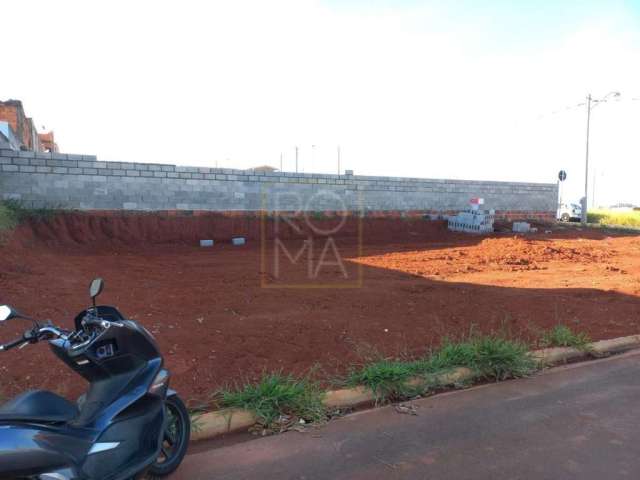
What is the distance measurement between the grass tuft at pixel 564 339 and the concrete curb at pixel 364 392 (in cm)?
7

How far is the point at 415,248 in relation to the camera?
13562mm

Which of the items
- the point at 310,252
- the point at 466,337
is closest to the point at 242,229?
the point at 310,252

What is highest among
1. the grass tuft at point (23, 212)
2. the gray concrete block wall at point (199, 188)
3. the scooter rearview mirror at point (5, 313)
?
the gray concrete block wall at point (199, 188)

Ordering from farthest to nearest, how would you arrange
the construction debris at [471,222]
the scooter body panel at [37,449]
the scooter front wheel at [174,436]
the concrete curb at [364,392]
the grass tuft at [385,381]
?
1. the construction debris at [471,222]
2. the grass tuft at [385,381]
3. the concrete curb at [364,392]
4. the scooter front wheel at [174,436]
5. the scooter body panel at [37,449]

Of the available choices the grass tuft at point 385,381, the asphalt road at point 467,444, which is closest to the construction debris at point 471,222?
the asphalt road at point 467,444

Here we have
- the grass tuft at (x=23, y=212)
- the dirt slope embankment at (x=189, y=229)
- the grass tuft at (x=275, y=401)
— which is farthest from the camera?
the dirt slope embankment at (x=189, y=229)

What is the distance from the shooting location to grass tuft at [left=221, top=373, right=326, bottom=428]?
3795mm

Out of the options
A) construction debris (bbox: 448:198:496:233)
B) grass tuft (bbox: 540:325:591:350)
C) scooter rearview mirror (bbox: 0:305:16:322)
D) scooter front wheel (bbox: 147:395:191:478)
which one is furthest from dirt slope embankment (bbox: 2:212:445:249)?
grass tuft (bbox: 540:325:591:350)

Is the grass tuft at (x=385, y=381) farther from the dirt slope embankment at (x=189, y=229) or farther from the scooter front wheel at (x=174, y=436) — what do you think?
the dirt slope embankment at (x=189, y=229)

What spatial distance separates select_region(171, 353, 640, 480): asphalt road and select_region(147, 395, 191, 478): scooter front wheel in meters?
0.10

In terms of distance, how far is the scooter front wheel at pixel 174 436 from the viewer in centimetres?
306

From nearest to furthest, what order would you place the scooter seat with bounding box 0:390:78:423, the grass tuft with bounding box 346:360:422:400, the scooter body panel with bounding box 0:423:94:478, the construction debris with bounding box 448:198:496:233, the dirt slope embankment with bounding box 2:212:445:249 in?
the scooter body panel with bounding box 0:423:94:478, the scooter seat with bounding box 0:390:78:423, the grass tuft with bounding box 346:360:422:400, the dirt slope embankment with bounding box 2:212:445:249, the construction debris with bounding box 448:198:496:233

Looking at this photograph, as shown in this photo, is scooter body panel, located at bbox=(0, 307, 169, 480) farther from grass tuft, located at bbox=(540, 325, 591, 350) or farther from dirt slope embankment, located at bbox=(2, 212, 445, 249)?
dirt slope embankment, located at bbox=(2, 212, 445, 249)

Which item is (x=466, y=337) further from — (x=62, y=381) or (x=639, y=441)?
(x=62, y=381)
